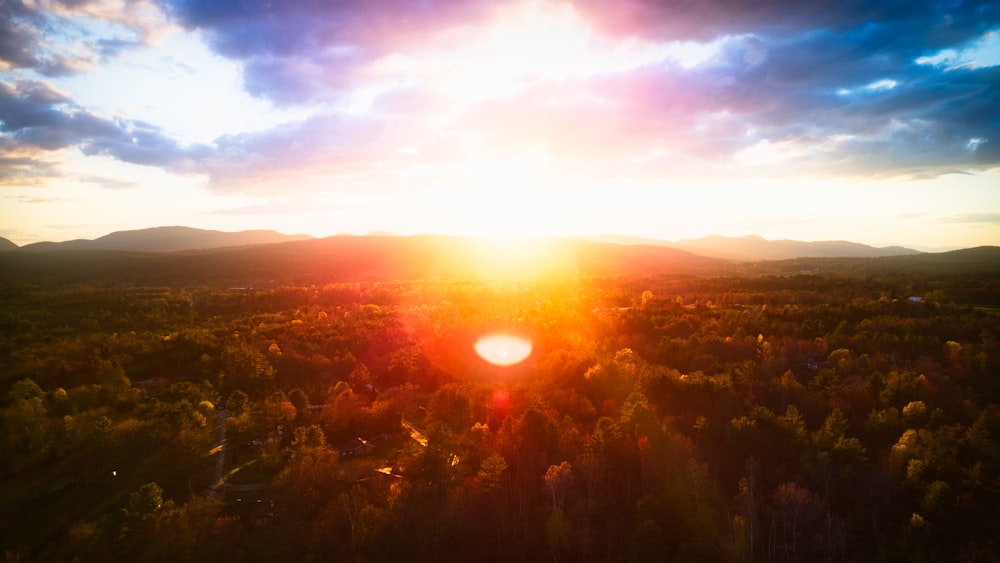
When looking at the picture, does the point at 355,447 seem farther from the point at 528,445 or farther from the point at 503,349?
the point at 503,349

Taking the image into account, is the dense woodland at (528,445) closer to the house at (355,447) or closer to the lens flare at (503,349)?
the house at (355,447)

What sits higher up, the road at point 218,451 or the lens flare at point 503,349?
the lens flare at point 503,349

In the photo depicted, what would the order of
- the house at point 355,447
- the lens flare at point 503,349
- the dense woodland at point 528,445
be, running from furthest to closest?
the lens flare at point 503,349 < the house at point 355,447 < the dense woodland at point 528,445

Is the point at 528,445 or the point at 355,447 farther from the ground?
the point at 528,445

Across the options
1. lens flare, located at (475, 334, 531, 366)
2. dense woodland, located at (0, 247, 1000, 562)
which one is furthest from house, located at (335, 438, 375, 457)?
lens flare, located at (475, 334, 531, 366)

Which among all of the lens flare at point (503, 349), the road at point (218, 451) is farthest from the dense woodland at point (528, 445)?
the lens flare at point (503, 349)

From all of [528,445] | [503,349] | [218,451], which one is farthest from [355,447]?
[503,349]

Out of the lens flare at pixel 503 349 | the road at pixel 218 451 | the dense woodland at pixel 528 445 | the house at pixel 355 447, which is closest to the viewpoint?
the dense woodland at pixel 528 445

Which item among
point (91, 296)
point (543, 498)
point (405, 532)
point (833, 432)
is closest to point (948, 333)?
point (833, 432)
